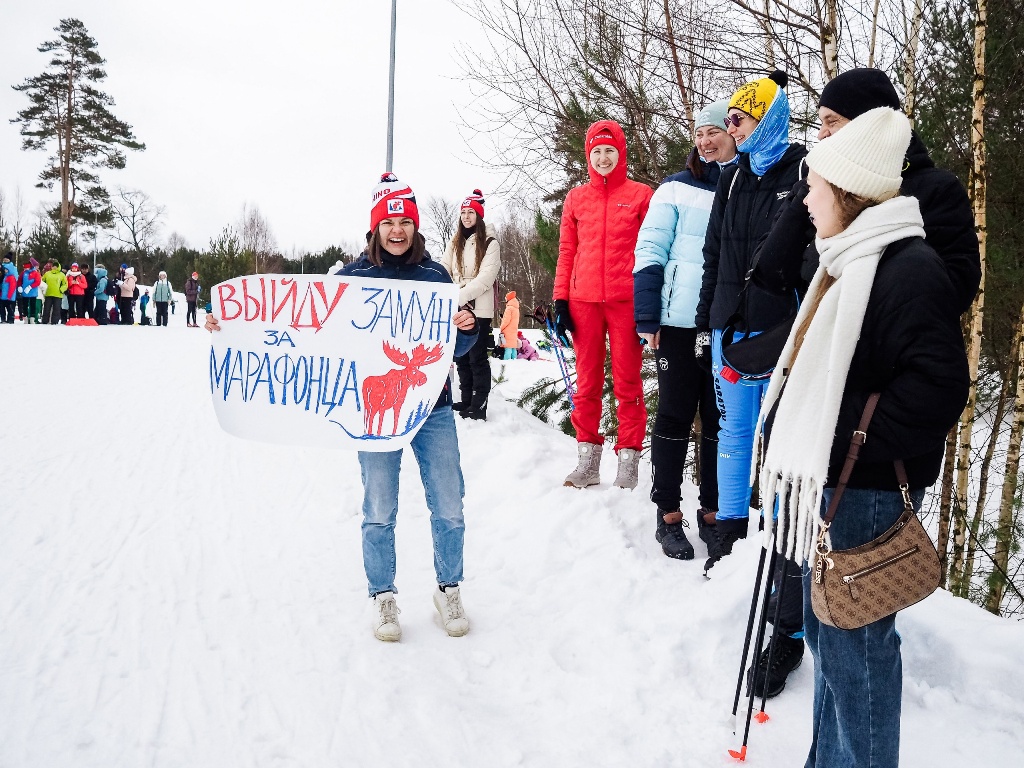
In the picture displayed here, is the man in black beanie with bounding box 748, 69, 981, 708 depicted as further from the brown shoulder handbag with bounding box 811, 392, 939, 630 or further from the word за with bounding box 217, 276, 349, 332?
the word за with bounding box 217, 276, 349, 332

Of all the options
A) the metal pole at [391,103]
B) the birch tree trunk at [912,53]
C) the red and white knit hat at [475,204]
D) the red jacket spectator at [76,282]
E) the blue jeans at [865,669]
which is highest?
the metal pole at [391,103]

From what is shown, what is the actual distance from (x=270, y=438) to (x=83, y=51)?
41372 millimetres

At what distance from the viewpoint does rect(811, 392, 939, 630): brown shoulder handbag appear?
1843 mm

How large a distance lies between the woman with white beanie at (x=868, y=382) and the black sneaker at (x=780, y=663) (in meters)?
0.80

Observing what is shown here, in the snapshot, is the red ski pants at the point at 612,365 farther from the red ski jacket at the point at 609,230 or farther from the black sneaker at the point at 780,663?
the black sneaker at the point at 780,663

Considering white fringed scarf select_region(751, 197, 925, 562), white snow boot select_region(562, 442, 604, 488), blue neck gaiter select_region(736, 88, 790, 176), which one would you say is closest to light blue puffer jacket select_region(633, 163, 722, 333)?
blue neck gaiter select_region(736, 88, 790, 176)

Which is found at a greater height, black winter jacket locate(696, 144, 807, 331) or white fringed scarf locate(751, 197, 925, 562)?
black winter jacket locate(696, 144, 807, 331)

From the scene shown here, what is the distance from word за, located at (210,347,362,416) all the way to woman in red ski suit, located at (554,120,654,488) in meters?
1.75

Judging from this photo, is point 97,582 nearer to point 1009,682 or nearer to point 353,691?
point 353,691

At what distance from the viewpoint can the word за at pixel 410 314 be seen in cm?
360

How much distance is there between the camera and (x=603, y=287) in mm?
4586

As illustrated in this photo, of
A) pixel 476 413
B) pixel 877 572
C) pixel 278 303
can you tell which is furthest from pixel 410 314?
pixel 476 413

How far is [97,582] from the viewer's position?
395cm

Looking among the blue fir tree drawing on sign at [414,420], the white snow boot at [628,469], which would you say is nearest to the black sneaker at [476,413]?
the white snow boot at [628,469]
